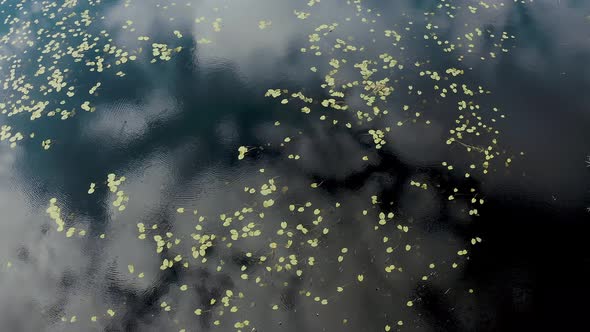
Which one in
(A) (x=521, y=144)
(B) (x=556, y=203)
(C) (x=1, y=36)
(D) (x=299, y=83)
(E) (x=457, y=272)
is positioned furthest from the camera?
(C) (x=1, y=36)

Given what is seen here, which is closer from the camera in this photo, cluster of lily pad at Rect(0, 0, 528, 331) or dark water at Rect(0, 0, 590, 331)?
dark water at Rect(0, 0, 590, 331)

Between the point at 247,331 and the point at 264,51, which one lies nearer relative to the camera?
the point at 247,331

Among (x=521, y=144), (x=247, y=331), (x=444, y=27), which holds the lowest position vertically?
(x=247, y=331)

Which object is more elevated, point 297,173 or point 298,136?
point 298,136

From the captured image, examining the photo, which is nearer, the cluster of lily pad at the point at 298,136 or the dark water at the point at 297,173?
the dark water at the point at 297,173

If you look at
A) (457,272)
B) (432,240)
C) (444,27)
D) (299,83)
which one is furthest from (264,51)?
(457,272)

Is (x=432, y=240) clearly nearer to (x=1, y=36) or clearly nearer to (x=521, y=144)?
(x=521, y=144)

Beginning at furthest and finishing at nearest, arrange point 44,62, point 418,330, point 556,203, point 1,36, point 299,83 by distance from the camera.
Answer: point 1,36
point 44,62
point 299,83
point 556,203
point 418,330

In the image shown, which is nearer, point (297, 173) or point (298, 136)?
point (297, 173)
